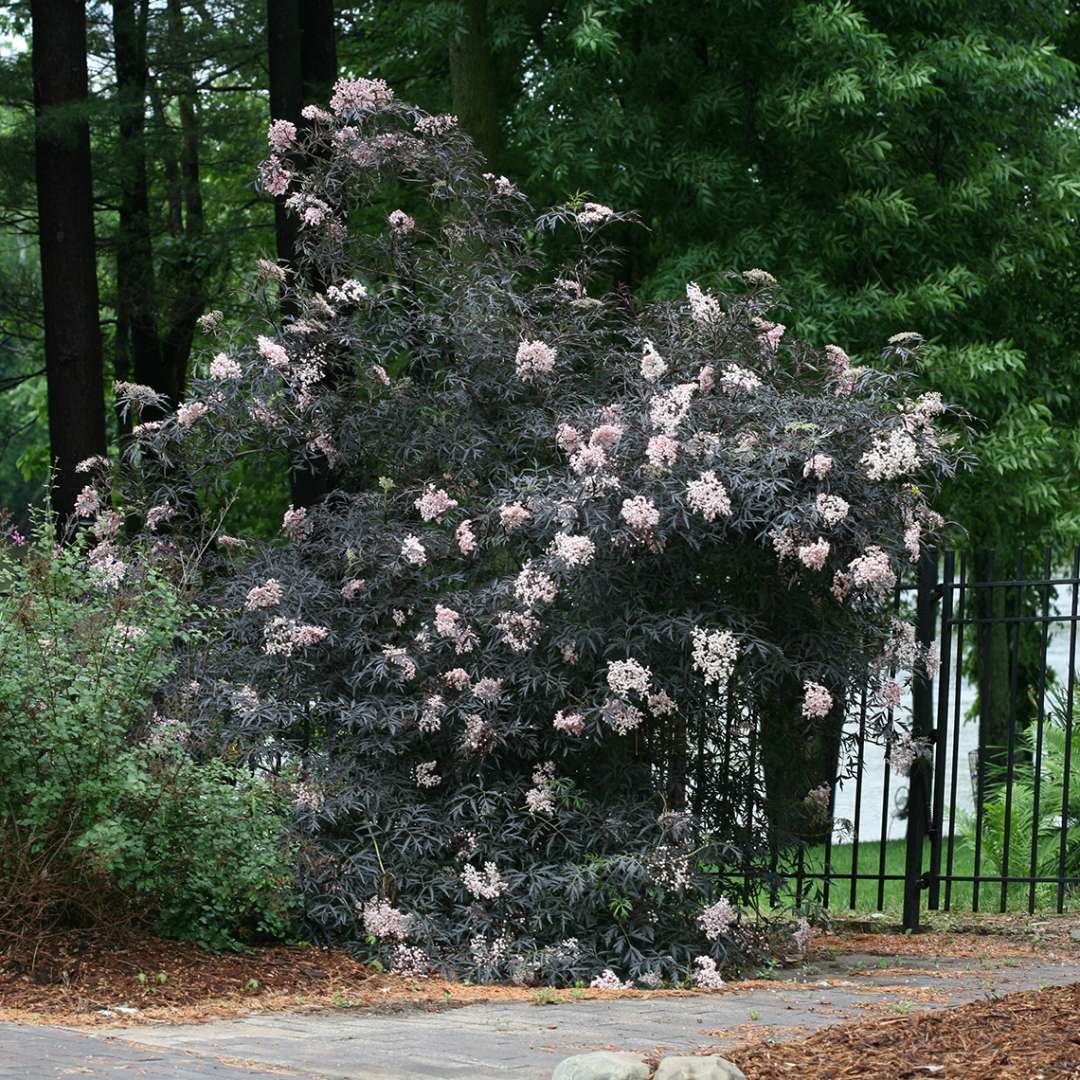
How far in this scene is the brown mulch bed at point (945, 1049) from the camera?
16.9 feet

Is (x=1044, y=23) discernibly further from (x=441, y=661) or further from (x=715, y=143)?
(x=441, y=661)

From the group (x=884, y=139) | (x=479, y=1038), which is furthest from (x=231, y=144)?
(x=479, y=1038)

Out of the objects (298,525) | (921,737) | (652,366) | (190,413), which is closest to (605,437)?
(652,366)

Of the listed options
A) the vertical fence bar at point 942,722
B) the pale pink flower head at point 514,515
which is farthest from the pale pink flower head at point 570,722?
the vertical fence bar at point 942,722

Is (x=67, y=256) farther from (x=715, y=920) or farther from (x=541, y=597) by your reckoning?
(x=715, y=920)

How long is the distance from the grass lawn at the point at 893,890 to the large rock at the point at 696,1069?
152 inches

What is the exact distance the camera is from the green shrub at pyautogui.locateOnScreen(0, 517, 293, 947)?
6.99 metres

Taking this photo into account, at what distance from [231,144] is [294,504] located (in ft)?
21.8

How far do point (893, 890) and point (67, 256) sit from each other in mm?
9724

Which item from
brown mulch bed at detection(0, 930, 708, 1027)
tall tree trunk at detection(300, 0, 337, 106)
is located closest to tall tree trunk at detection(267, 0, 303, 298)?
tall tree trunk at detection(300, 0, 337, 106)

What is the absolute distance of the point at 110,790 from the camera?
6.98 metres

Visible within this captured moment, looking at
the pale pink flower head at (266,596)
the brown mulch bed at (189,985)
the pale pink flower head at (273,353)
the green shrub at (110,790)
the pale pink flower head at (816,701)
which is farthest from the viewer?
the pale pink flower head at (273,353)

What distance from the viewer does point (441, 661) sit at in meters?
8.28

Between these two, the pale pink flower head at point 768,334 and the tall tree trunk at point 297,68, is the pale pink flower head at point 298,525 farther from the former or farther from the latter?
the pale pink flower head at point 768,334
